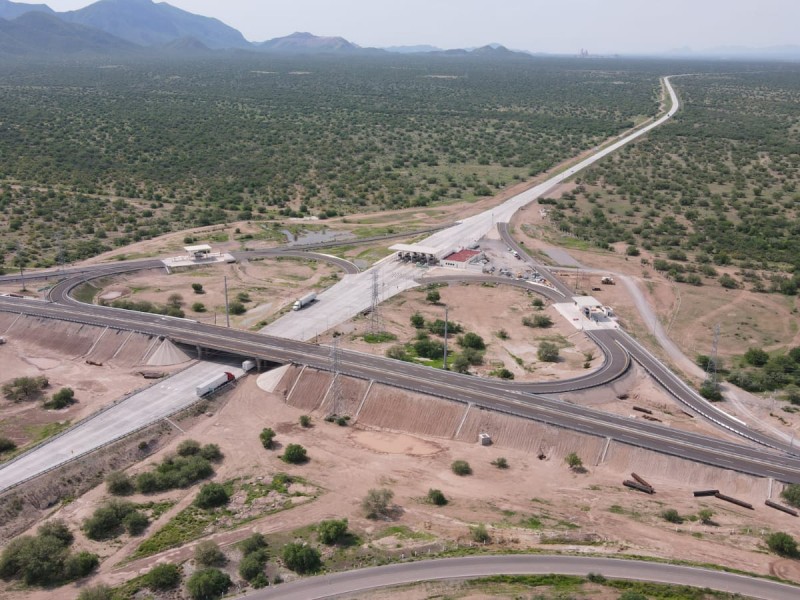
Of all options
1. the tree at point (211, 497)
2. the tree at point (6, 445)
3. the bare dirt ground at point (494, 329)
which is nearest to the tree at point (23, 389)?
the tree at point (6, 445)

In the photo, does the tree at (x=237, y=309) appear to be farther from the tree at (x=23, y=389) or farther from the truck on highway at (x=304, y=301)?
the tree at (x=23, y=389)

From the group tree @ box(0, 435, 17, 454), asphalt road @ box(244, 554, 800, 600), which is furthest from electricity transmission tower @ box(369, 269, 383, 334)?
asphalt road @ box(244, 554, 800, 600)

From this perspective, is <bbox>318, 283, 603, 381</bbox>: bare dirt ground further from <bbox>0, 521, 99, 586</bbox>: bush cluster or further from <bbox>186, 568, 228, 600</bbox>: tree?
<bbox>0, 521, 99, 586</bbox>: bush cluster

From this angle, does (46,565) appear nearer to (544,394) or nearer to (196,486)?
(196,486)

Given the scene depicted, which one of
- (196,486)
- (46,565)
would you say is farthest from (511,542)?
(46,565)

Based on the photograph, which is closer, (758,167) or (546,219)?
(546,219)

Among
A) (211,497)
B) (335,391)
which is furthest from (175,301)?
(211,497)

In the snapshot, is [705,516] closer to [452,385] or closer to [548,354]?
[452,385]
